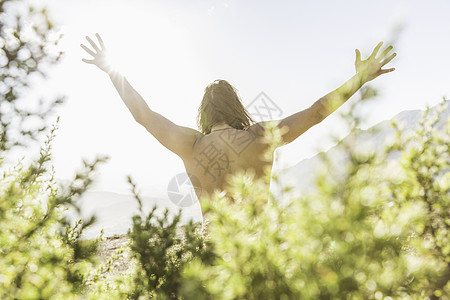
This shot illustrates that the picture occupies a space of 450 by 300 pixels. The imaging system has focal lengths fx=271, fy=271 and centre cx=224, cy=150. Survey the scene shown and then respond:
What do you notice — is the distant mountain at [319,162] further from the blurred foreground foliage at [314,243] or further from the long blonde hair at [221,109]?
the long blonde hair at [221,109]

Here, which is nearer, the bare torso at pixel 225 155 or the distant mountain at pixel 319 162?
the distant mountain at pixel 319 162

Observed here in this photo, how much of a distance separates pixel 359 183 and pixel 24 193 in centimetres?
227

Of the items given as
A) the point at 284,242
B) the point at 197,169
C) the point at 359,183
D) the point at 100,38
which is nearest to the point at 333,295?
the point at 284,242

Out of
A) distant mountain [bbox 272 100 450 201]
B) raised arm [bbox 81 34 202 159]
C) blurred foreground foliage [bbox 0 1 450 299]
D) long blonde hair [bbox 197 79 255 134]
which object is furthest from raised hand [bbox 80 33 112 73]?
distant mountain [bbox 272 100 450 201]

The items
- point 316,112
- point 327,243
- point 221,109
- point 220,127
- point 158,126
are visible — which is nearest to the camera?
point 327,243

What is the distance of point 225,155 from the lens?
3.15 meters

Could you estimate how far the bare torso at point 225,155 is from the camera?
10.2 feet

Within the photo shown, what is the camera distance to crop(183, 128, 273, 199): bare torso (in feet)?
10.2

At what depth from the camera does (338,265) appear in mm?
875

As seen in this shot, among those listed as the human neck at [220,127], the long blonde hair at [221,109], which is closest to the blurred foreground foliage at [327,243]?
the human neck at [220,127]

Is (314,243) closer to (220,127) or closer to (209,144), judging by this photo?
(209,144)

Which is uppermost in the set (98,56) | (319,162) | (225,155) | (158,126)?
(98,56)

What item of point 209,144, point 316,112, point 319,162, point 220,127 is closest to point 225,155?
point 209,144

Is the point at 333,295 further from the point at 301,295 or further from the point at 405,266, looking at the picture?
the point at 405,266
